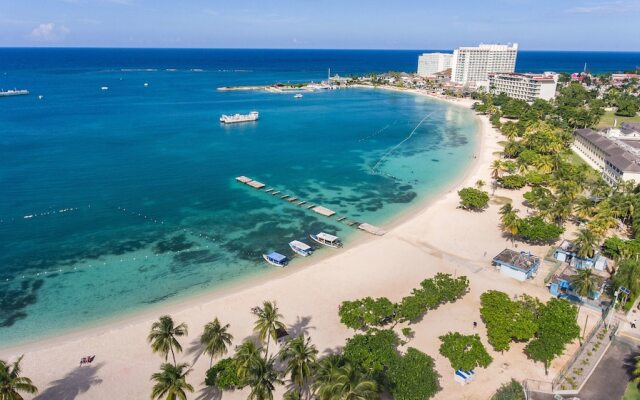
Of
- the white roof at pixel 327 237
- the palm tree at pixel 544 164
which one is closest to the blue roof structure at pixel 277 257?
the white roof at pixel 327 237

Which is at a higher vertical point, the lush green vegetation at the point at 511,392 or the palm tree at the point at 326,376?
the palm tree at the point at 326,376

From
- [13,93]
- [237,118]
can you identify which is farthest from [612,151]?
[13,93]

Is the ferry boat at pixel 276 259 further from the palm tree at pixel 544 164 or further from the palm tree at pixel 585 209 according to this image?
the palm tree at pixel 544 164

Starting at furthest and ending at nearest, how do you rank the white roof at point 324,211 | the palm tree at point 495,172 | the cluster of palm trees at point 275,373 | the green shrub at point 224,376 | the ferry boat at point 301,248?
the palm tree at point 495,172, the white roof at point 324,211, the ferry boat at point 301,248, the green shrub at point 224,376, the cluster of palm trees at point 275,373

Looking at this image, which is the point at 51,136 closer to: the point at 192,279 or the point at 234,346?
the point at 192,279

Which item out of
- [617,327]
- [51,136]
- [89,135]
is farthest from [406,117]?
[617,327]

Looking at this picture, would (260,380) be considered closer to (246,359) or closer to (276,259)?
(246,359)

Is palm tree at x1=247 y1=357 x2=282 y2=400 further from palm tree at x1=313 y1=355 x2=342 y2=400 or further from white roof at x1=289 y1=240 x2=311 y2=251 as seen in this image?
white roof at x1=289 y1=240 x2=311 y2=251
